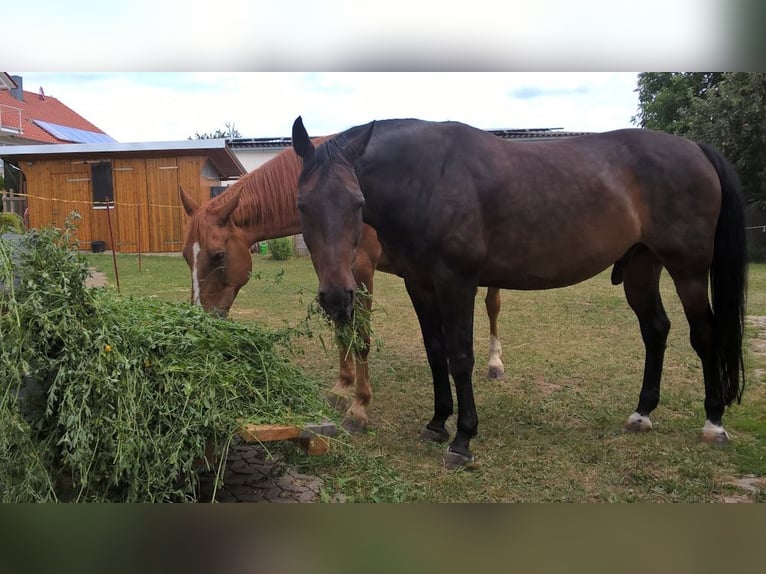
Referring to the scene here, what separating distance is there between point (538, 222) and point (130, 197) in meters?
9.49

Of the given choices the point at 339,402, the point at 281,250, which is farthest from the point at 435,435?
the point at 281,250

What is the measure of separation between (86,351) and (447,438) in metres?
2.26

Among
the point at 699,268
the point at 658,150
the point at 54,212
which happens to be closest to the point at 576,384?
the point at 699,268

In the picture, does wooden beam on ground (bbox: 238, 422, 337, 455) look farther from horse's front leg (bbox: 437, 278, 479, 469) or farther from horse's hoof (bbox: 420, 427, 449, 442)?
horse's hoof (bbox: 420, 427, 449, 442)

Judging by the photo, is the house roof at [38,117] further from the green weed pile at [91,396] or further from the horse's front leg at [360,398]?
the green weed pile at [91,396]

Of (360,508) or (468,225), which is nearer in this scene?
(360,508)

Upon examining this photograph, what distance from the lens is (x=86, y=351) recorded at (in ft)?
7.47

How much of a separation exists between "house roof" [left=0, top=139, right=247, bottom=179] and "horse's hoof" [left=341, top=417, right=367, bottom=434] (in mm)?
7719

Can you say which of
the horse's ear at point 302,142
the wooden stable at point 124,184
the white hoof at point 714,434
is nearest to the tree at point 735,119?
the white hoof at point 714,434

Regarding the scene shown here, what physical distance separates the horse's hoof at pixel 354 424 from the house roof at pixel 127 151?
7.72 meters

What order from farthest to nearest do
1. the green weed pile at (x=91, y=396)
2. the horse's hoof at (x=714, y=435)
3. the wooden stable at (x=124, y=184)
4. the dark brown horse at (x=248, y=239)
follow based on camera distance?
the wooden stable at (x=124, y=184) < the dark brown horse at (x=248, y=239) < the horse's hoof at (x=714, y=435) < the green weed pile at (x=91, y=396)

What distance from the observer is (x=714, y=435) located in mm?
3471

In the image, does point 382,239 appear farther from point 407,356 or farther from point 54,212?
point 54,212

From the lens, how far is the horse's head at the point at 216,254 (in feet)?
12.7
